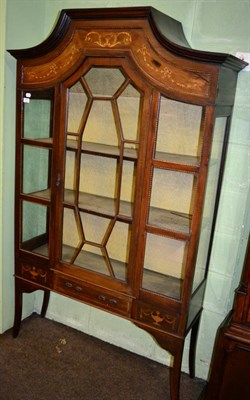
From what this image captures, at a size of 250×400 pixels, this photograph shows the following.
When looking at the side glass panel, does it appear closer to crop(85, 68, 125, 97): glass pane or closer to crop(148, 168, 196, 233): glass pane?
crop(85, 68, 125, 97): glass pane

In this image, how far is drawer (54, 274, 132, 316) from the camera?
1.90 metres

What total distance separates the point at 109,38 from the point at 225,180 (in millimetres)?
886

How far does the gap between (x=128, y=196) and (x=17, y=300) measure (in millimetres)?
972

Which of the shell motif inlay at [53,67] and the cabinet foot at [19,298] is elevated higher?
the shell motif inlay at [53,67]

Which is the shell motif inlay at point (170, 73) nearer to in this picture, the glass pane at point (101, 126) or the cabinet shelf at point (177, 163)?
the cabinet shelf at point (177, 163)

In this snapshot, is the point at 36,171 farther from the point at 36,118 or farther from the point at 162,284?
the point at 162,284

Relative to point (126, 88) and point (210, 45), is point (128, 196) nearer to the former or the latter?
point (126, 88)

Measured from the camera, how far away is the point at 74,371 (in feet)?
7.12

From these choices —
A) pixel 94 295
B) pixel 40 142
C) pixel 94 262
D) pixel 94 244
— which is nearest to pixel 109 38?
pixel 40 142

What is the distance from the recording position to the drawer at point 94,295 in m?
1.90

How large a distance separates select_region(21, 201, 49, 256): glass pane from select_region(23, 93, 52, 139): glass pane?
41 centimetres

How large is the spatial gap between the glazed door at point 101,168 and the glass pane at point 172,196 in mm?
134

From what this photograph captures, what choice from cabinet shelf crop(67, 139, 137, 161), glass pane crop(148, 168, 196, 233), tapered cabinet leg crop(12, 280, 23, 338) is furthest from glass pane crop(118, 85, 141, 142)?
tapered cabinet leg crop(12, 280, 23, 338)

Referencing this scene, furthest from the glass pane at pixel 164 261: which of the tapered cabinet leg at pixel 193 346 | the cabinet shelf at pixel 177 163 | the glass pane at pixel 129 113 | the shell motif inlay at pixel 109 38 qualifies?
the shell motif inlay at pixel 109 38
